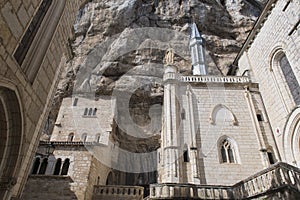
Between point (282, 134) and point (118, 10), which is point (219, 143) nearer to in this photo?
point (282, 134)

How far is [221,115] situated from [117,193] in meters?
7.95

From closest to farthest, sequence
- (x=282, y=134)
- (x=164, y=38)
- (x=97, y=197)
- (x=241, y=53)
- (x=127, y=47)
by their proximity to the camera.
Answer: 1. (x=282, y=134)
2. (x=97, y=197)
3. (x=241, y=53)
4. (x=127, y=47)
5. (x=164, y=38)

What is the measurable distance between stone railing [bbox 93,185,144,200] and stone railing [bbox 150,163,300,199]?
5.77 meters

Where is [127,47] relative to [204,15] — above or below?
below

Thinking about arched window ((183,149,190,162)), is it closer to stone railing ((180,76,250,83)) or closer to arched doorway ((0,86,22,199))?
stone railing ((180,76,250,83))

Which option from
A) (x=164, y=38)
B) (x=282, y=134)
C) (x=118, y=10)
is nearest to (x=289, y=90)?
(x=282, y=134)

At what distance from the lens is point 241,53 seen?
54.6ft

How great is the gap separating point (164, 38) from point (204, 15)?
538 cm

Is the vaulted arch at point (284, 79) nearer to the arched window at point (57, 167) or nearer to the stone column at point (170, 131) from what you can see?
the stone column at point (170, 131)

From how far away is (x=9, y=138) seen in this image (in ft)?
13.4

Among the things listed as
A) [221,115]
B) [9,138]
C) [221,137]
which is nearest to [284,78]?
[221,115]

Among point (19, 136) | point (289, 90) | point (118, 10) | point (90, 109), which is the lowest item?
point (19, 136)

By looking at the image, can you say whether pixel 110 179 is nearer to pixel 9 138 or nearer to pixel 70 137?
pixel 70 137

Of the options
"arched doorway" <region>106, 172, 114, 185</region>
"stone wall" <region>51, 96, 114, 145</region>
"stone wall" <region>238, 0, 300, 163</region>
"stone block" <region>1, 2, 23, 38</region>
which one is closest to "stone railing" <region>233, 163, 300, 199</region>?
"stone wall" <region>238, 0, 300, 163</region>
